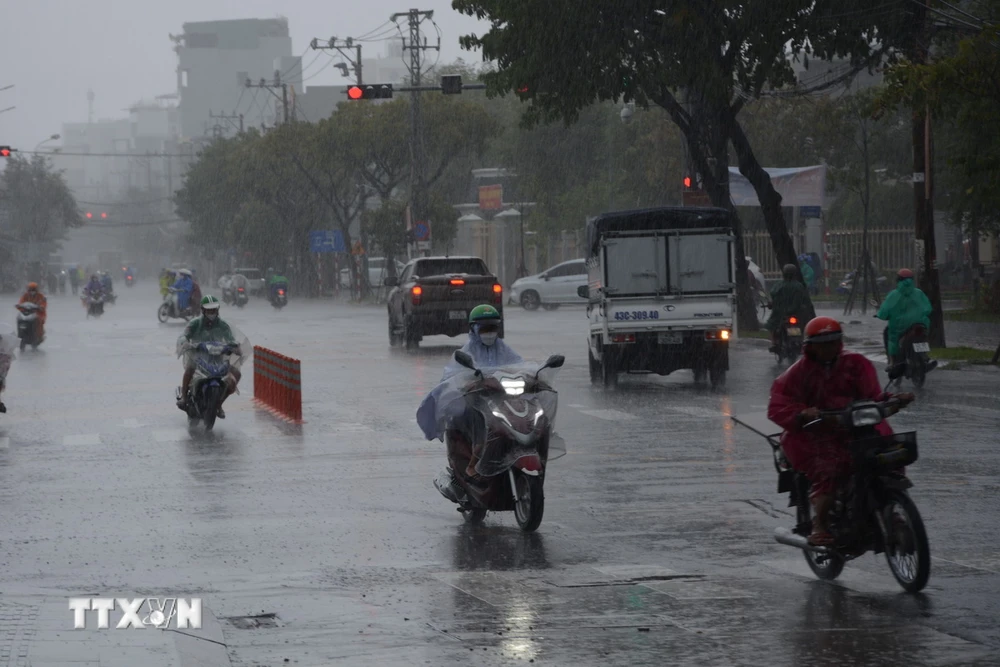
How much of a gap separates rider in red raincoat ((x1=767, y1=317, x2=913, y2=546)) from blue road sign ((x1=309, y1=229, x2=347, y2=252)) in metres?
74.3

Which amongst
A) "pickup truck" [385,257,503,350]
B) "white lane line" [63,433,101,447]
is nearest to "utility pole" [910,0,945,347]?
"pickup truck" [385,257,503,350]

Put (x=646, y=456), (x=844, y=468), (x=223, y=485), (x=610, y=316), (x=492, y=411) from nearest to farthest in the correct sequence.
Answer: (x=844, y=468) → (x=492, y=411) → (x=223, y=485) → (x=646, y=456) → (x=610, y=316)

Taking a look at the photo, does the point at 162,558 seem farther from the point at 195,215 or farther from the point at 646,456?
the point at 195,215

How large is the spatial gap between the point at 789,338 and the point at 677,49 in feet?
23.3

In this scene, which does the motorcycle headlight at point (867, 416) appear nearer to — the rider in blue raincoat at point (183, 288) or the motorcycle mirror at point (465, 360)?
the motorcycle mirror at point (465, 360)

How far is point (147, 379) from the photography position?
2719 centimetres

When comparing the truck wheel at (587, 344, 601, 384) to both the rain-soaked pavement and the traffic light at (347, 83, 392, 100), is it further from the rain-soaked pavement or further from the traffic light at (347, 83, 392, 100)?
the traffic light at (347, 83, 392, 100)

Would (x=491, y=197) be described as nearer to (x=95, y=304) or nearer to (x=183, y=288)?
(x=95, y=304)

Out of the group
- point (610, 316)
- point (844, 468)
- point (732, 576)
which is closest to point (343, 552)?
point (732, 576)

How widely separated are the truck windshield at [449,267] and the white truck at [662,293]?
10.7 meters

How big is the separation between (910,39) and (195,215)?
296 ft

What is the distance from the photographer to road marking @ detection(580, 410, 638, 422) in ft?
61.5

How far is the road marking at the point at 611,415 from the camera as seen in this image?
1875 cm

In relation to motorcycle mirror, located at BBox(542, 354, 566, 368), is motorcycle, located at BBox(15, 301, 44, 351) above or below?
below
